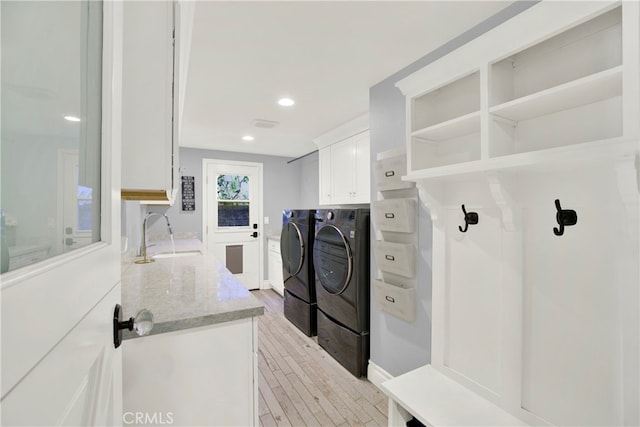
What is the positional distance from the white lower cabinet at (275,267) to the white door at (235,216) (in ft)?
0.65

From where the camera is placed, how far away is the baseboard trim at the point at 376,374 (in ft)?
6.77

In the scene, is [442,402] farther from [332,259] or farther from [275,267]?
[275,267]

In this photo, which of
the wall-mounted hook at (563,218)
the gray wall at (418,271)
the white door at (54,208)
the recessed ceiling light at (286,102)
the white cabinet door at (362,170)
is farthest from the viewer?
the white cabinet door at (362,170)

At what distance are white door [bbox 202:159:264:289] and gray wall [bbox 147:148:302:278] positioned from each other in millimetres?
93

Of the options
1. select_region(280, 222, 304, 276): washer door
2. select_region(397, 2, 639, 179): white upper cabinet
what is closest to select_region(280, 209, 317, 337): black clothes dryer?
select_region(280, 222, 304, 276): washer door

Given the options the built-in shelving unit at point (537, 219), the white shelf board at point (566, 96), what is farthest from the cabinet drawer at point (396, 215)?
the white shelf board at point (566, 96)

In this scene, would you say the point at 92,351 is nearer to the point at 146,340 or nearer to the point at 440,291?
the point at 146,340

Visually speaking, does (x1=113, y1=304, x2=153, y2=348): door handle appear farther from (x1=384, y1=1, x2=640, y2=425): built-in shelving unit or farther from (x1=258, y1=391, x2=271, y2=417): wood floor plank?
(x1=258, y1=391, x2=271, y2=417): wood floor plank

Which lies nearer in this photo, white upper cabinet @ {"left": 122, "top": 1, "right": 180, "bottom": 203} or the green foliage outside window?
white upper cabinet @ {"left": 122, "top": 1, "right": 180, "bottom": 203}

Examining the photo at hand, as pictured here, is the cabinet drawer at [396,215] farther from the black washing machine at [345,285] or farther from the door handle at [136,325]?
the door handle at [136,325]

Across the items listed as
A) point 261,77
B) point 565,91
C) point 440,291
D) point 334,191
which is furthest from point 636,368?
point 334,191

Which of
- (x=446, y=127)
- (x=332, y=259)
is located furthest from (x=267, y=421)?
(x=446, y=127)

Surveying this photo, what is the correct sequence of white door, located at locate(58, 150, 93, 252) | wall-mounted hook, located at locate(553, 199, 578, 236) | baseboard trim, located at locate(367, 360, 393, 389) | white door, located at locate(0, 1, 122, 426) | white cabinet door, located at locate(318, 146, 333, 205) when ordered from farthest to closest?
white cabinet door, located at locate(318, 146, 333, 205), baseboard trim, located at locate(367, 360, 393, 389), wall-mounted hook, located at locate(553, 199, 578, 236), white door, located at locate(58, 150, 93, 252), white door, located at locate(0, 1, 122, 426)

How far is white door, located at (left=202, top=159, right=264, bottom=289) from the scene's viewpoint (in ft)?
14.5
